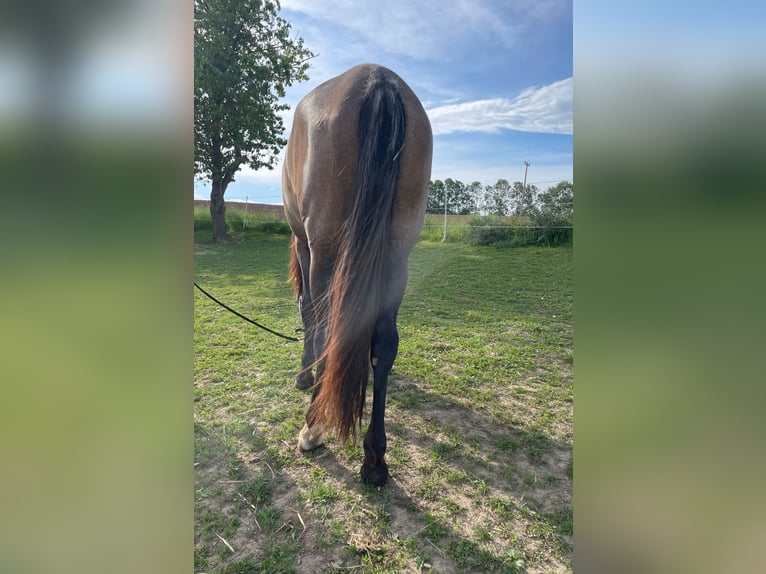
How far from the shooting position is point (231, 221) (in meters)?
15.1

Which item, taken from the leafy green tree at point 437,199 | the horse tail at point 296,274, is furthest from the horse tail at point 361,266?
the leafy green tree at point 437,199

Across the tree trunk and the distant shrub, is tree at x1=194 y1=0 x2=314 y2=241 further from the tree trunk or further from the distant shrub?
the distant shrub

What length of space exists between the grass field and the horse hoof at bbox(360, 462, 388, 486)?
0.05m

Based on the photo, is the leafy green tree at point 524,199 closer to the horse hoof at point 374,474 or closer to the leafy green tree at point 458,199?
the leafy green tree at point 458,199

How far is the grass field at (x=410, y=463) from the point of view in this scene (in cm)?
175

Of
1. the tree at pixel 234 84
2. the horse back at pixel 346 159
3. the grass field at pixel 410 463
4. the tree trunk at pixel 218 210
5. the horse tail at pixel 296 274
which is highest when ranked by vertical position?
the tree at pixel 234 84

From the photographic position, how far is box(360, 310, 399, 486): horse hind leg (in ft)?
7.16

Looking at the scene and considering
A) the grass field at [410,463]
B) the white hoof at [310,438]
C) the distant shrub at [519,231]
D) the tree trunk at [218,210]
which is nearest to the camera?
the grass field at [410,463]

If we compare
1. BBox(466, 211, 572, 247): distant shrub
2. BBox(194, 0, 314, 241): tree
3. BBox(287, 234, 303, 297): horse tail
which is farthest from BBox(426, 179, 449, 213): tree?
BBox(287, 234, 303, 297): horse tail

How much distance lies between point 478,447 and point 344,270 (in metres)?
1.55

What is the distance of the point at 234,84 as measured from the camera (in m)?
12.3
